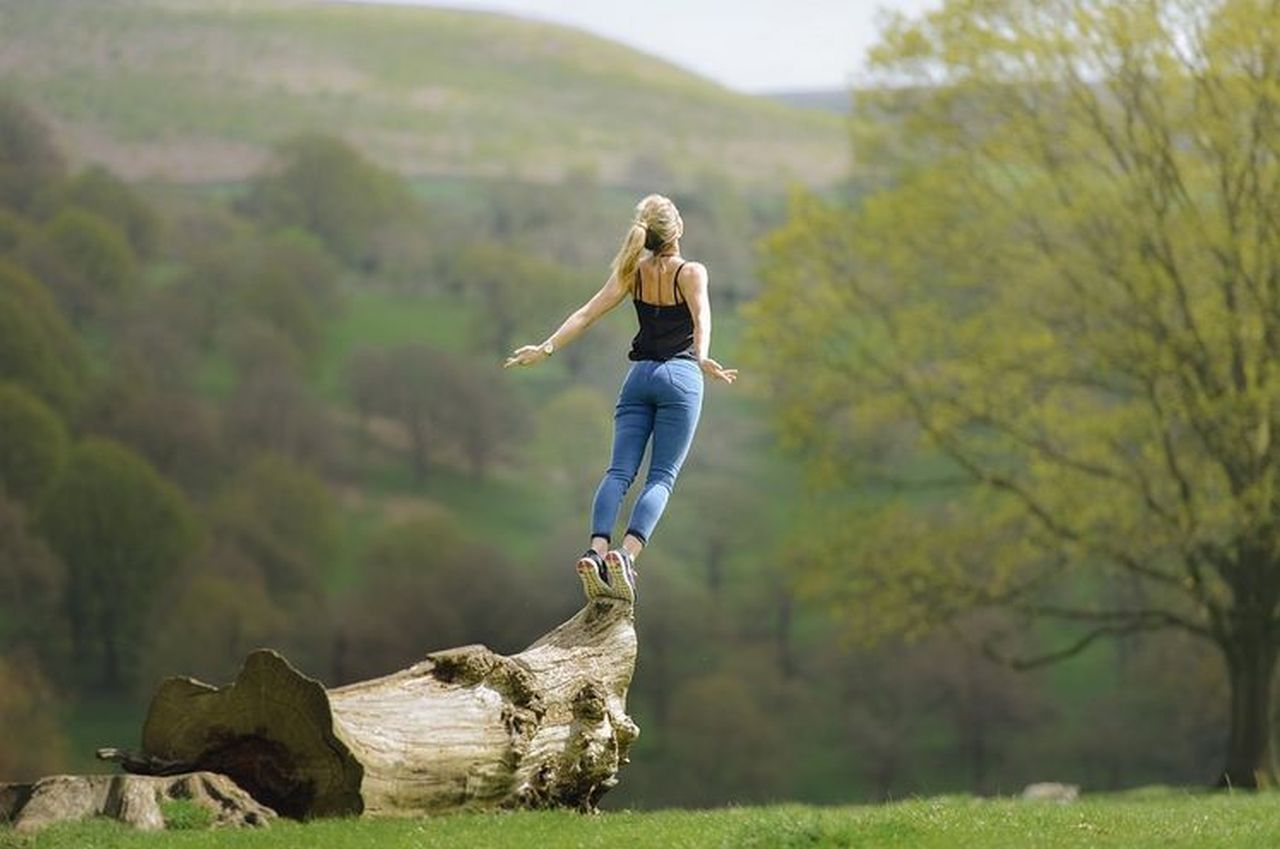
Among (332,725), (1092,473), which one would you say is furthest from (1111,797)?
(332,725)

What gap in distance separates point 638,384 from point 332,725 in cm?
343

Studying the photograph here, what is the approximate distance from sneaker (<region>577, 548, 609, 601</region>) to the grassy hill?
48.7 m

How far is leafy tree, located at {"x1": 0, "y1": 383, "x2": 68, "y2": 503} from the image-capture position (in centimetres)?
5012

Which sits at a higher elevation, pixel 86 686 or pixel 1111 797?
pixel 1111 797

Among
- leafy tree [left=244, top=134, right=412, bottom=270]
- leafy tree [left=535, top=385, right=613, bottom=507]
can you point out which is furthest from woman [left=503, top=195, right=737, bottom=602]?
leafy tree [left=244, top=134, right=412, bottom=270]

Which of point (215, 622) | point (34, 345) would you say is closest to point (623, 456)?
point (215, 622)

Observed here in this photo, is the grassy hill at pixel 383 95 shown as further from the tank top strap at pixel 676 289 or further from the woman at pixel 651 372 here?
the tank top strap at pixel 676 289

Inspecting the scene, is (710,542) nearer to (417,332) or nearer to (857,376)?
(417,332)

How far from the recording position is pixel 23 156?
2221 inches

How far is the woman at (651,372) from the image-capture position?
13.7m

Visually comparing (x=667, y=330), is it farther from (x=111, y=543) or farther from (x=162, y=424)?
(x=162, y=424)

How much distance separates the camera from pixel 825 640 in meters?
56.8

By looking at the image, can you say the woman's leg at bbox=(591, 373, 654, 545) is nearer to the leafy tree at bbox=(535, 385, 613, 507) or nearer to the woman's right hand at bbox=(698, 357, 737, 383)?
the woman's right hand at bbox=(698, 357, 737, 383)

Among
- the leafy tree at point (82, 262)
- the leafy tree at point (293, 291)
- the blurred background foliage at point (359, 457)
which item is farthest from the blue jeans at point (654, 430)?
the leafy tree at point (293, 291)
